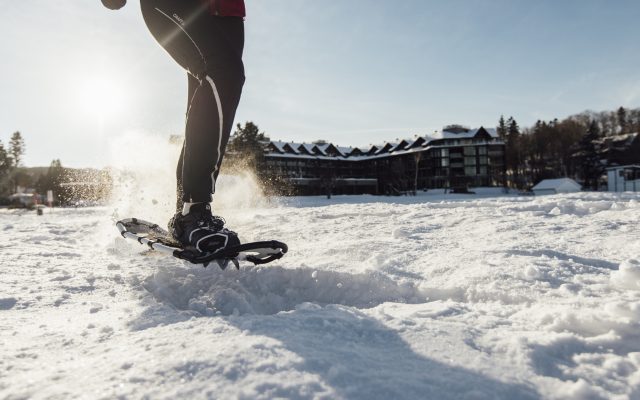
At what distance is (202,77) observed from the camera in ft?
5.91

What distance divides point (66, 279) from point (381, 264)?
1.64m

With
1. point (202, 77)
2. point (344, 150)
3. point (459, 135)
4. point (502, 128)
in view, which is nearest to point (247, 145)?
point (344, 150)

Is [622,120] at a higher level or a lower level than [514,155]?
higher

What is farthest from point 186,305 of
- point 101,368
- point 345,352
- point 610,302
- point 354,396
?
point 610,302

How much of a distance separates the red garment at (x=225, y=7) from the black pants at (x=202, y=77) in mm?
156

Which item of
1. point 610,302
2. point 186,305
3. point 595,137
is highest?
point 595,137

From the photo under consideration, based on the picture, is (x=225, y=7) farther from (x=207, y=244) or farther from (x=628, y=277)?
(x=628, y=277)

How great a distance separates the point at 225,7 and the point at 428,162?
50.9 metres

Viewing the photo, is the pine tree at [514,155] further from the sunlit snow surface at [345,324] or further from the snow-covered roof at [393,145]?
the sunlit snow surface at [345,324]

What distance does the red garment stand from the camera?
187cm

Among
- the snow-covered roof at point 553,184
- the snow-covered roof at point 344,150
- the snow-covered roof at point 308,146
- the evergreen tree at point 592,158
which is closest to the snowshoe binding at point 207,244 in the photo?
the snow-covered roof at point 553,184

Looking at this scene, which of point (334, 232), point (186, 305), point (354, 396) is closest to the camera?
point (354, 396)

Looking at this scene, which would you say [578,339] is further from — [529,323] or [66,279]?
[66,279]

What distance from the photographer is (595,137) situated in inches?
1647
